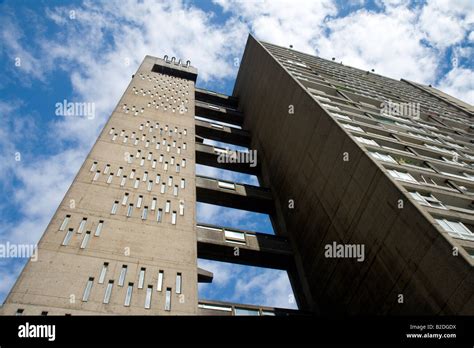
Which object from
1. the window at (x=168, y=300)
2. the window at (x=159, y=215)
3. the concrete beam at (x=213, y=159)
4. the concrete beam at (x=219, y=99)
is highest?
the concrete beam at (x=219, y=99)

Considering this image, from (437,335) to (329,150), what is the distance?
939 centimetres

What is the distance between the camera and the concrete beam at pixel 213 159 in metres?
24.3

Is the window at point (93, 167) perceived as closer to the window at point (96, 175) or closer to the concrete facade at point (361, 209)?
the window at point (96, 175)

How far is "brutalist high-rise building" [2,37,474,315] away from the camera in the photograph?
10422 millimetres

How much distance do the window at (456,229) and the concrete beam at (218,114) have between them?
23865 mm

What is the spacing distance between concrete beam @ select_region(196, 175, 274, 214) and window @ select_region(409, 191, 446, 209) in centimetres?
1031

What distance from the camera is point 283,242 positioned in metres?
18.5

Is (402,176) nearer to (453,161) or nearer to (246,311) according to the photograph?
(453,161)

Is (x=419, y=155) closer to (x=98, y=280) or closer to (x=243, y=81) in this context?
(x=98, y=280)

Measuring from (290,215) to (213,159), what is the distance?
7994 millimetres

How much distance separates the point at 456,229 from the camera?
10906 mm

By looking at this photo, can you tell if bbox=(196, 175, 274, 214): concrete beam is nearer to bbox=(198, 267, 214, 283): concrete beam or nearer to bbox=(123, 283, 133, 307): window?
bbox=(198, 267, 214, 283): concrete beam

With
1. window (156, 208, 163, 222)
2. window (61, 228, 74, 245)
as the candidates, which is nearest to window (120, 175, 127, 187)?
window (156, 208, 163, 222)

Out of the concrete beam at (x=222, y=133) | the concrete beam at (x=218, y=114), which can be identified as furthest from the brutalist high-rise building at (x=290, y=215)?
the concrete beam at (x=218, y=114)
